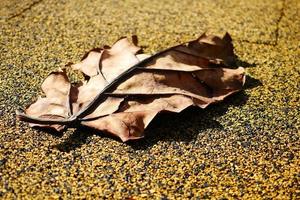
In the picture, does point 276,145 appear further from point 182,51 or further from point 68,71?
point 68,71

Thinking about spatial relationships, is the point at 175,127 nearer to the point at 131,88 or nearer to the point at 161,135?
the point at 161,135

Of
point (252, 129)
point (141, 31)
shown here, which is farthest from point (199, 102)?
point (141, 31)

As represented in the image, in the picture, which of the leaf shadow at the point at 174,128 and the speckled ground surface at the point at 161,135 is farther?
the leaf shadow at the point at 174,128

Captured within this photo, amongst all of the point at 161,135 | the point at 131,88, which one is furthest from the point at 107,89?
the point at 161,135

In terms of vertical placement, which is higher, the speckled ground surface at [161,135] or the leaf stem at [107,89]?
the leaf stem at [107,89]
